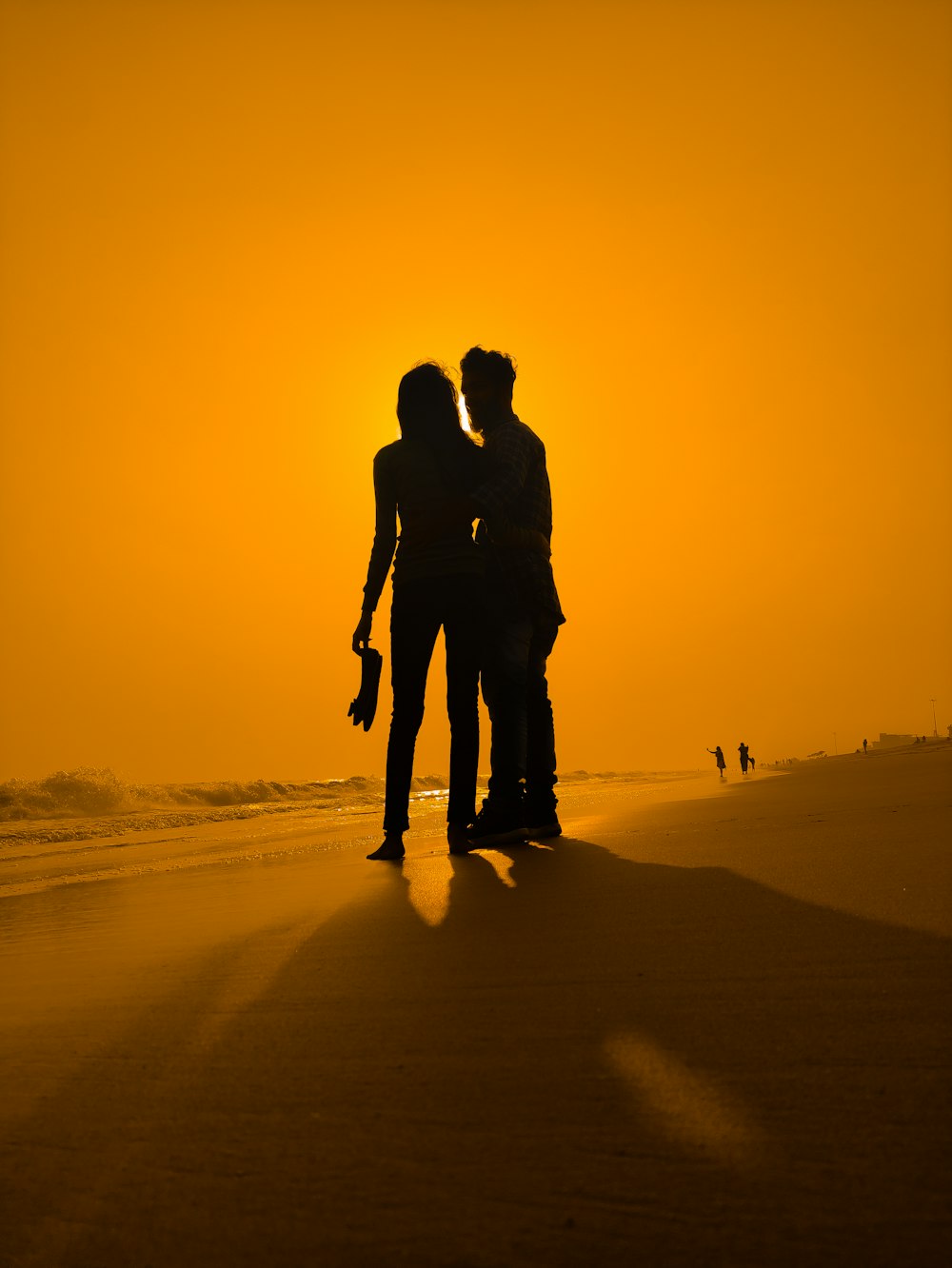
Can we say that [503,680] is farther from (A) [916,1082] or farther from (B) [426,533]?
(A) [916,1082]

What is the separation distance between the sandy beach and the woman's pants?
184cm

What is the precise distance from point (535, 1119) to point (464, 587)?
3137mm

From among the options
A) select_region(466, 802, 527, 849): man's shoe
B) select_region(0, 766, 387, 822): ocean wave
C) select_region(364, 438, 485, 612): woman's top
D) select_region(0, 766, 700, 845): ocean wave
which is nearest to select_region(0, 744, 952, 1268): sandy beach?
select_region(466, 802, 527, 849): man's shoe

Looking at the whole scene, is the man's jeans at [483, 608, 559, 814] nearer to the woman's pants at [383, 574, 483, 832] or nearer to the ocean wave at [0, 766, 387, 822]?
the woman's pants at [383, 574, 483, 832]

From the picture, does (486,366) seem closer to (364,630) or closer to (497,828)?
(364,630)

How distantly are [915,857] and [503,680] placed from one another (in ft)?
7.00

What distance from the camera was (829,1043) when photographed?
1.06 metres

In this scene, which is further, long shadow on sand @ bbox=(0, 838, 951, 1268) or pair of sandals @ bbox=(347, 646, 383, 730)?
pair of sandals @ bbox=(347, 646, 383, 730)

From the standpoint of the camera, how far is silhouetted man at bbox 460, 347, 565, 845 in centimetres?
406

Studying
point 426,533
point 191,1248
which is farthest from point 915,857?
point 426,533

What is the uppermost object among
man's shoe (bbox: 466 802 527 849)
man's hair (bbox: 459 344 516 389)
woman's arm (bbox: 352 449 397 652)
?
man's hair (bbox: 459 344 516 389)

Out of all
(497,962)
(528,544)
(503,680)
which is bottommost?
(497,962)

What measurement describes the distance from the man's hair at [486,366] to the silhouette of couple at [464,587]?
0.03 ft

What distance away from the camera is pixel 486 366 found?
4488 mm
